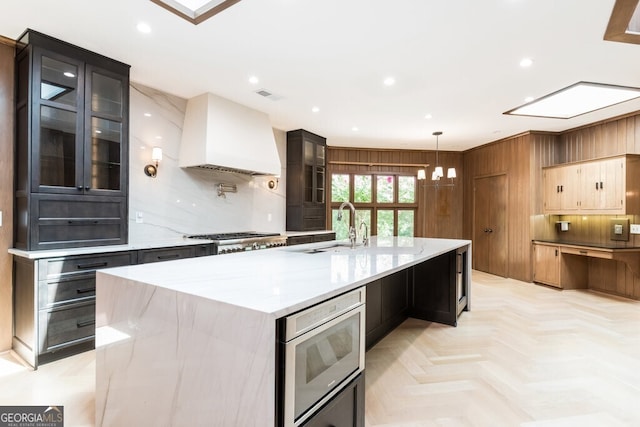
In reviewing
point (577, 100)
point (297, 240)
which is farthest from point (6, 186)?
point (577, 100)

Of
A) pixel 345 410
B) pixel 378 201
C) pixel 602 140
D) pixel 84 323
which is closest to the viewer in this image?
pixel 345 410

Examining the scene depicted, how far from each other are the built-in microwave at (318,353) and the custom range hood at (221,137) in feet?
9.61

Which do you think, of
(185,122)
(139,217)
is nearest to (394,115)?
(185,122)

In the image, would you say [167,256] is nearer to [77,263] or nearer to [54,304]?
[77,263]

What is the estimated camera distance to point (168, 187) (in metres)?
3.97

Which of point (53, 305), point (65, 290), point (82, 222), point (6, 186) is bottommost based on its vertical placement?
point (53, 305)

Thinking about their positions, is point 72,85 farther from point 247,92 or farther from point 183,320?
point 183,320

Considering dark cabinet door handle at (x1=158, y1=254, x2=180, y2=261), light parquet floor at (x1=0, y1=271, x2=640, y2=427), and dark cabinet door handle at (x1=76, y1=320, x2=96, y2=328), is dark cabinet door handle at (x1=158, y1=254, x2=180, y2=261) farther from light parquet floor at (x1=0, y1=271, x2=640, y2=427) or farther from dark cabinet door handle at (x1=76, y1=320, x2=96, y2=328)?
light parquet floor at (x1=0, y1=271, x2=640, y2=427)

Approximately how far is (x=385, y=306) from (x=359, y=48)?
2.44 metres

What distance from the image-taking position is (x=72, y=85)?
2877mm

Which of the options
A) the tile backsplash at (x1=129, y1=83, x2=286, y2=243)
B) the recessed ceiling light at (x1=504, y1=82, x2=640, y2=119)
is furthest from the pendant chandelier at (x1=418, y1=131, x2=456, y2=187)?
the tile backsplash at (x1=129, y1=83, x2=286, y2=243)

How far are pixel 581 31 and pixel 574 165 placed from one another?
324 cm

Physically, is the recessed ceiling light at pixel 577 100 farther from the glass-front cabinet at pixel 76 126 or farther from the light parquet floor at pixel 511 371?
the glass-front cabinet at pixel 76 126

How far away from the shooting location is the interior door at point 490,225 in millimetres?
6227
